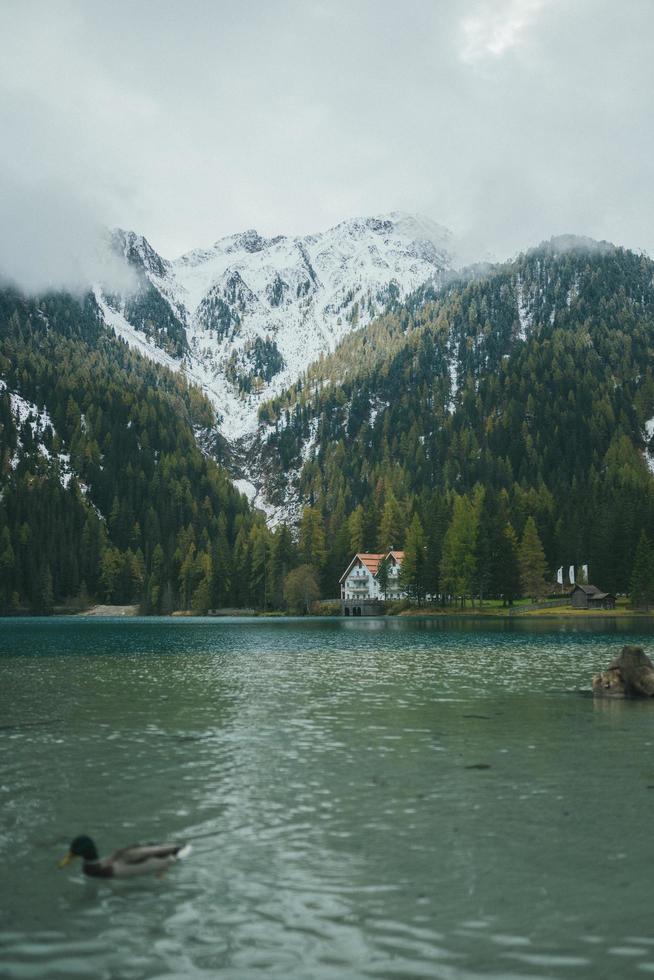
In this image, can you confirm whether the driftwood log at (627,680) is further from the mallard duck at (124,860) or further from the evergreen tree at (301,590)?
the evergreen tree at (301,590)

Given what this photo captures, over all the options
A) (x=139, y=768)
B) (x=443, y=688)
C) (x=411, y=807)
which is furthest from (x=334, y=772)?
(x=443, y=688)

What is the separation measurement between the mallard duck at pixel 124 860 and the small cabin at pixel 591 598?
482ft

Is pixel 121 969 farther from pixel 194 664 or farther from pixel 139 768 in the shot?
pixel 194 664

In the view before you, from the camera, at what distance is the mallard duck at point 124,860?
46.9 ft

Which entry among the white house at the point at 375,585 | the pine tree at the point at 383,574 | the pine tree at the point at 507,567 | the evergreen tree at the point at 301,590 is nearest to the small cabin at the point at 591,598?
the pine tree at the point at 507,567

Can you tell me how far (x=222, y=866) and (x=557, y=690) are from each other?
29.7 m

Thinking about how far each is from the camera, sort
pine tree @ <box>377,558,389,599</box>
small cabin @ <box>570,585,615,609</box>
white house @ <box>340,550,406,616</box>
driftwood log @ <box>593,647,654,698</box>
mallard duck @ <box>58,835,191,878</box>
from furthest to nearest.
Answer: white house @ <box>340,550,406,616</box>
pine tree @ <box>377,558,389,599</box>
small cabin @ <box>570,585,615,609</box>
driftwood log @ <box>593,647,654,698</box>
mallard duck @ <box>58,835,191,878</box>

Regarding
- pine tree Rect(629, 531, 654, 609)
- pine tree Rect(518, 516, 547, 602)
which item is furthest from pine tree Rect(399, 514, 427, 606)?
pine tree Rect(629, 531, 654, 609)

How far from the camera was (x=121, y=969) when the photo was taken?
35.2ft

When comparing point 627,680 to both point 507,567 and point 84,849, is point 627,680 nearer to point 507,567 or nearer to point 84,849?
point 84,849

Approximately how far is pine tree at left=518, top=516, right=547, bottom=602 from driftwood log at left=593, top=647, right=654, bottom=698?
123 metres

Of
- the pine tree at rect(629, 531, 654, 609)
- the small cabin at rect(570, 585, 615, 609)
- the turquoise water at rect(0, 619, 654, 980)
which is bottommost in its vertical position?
the turquoise water at rect(0, 619, 654, 980)

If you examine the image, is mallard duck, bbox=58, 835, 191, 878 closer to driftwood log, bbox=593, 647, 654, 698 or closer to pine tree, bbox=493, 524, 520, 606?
driftwood log, bbox=593, 647, 654, 698

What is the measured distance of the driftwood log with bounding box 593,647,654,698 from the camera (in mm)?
38938
